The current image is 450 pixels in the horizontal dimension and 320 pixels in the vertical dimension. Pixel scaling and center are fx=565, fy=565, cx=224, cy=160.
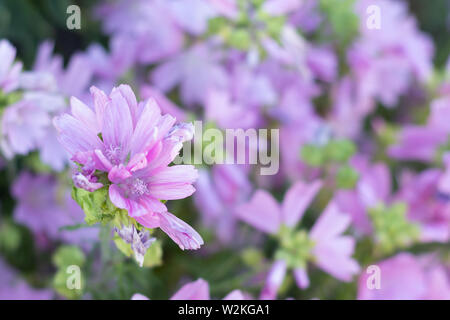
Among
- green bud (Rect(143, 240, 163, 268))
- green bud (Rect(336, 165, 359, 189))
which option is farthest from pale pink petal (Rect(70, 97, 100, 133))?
green bud (Rect(336, 165, 359, 189))

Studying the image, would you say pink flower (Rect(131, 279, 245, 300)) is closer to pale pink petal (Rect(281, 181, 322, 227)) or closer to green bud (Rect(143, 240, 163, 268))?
green bud (Rect(143, 240, 163, 268))

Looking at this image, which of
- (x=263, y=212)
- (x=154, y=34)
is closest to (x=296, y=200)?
(x=263, y=212)

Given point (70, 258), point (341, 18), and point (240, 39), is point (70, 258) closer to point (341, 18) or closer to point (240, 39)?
point (240, 39)

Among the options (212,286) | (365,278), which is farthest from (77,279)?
(365,278)

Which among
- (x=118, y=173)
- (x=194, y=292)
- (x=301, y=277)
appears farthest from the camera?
(x=301, y=277)

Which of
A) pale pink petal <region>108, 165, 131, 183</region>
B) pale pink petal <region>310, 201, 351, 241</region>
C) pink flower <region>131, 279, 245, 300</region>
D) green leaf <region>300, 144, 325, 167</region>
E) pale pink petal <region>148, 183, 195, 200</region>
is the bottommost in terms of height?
pink flower <region>131, 279, 245, 300</region>

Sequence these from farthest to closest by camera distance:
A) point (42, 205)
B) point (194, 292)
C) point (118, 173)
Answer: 1. point (42, 205)
2. point (194, 292)
3. point (118, 173)
